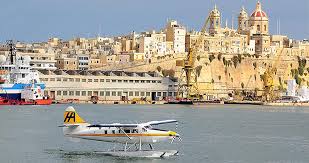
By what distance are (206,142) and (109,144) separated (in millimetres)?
5590

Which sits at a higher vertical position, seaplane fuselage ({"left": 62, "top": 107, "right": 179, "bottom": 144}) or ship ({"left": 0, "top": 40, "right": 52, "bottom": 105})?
ship ({"left": 0, "top": 40, "right": 52, "bottom": 105})

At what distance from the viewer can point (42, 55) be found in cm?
12050

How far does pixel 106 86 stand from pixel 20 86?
68.5 ft

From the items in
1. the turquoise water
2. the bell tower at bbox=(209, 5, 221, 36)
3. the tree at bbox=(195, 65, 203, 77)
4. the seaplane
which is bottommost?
the turquoise water

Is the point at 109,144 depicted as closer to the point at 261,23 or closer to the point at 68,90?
the point at 68,90

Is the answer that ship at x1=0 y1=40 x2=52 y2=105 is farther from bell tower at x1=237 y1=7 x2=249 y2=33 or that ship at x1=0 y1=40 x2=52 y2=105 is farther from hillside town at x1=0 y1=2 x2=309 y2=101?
bell tower at x1=237 y1=7 x2=249 y2=33

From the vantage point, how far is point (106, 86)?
111m

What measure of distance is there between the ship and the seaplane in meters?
52.1

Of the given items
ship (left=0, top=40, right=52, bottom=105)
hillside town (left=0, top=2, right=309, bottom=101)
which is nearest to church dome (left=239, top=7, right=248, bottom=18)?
hillside town (left=0, top=2, right=309, bottom=101)

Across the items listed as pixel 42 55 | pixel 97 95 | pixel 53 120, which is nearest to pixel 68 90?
pixel 97 95

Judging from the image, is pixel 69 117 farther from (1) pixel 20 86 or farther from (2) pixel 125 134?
(1) pixel 20 86

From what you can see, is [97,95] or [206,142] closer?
[206,142]

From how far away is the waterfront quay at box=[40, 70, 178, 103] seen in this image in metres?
107

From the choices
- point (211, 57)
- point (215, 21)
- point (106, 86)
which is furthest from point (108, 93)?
point (215, 21)
